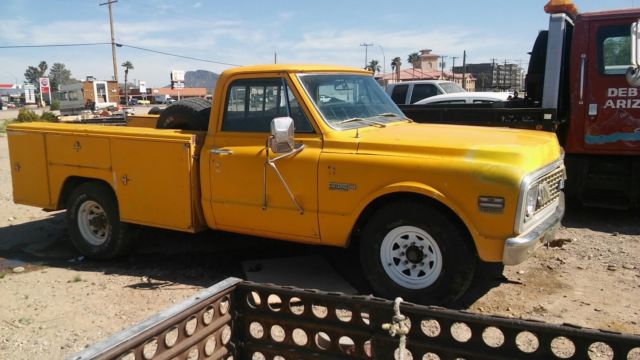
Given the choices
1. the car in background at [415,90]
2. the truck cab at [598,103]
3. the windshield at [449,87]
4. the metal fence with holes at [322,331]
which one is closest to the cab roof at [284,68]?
the metal fence with holes at [322,331]

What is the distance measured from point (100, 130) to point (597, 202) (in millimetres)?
5956

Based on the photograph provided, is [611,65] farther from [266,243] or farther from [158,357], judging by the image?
[158,357]

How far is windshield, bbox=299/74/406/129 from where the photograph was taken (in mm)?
4931

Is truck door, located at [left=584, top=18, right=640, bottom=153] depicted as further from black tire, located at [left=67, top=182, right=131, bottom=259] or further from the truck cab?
black tire, located at [left=67, top=182, right=131, bottom=259]

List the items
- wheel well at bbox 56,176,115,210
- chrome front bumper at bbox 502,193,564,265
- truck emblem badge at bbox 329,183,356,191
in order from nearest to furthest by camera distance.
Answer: chrome front bumper at bbox 502,193,564,265 < truck emblem badge at bbox 329,183,356,191 < wheel well at bbox 56,176,115,210

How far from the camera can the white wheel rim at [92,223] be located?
608cm

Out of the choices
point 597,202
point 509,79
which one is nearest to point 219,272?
point 597,202

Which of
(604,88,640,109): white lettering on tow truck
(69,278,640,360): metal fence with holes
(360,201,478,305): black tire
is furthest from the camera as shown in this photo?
(604,88,640,109): white lettering on tow truck

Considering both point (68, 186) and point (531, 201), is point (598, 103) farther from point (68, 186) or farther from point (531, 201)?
point (68, 186)

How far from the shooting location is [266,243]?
6.50 m

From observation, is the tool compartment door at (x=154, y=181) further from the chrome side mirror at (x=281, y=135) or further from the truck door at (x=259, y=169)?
the chrome side mirror at (x=281, y=135)

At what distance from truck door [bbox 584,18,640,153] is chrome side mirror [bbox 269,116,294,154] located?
4.45m

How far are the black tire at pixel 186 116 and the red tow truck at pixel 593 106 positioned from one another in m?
3.95

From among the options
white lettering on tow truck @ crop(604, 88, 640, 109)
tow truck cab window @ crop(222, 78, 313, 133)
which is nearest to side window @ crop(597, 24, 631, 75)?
white lettering on tow truck @ crop(604, 88, 640, 109)
